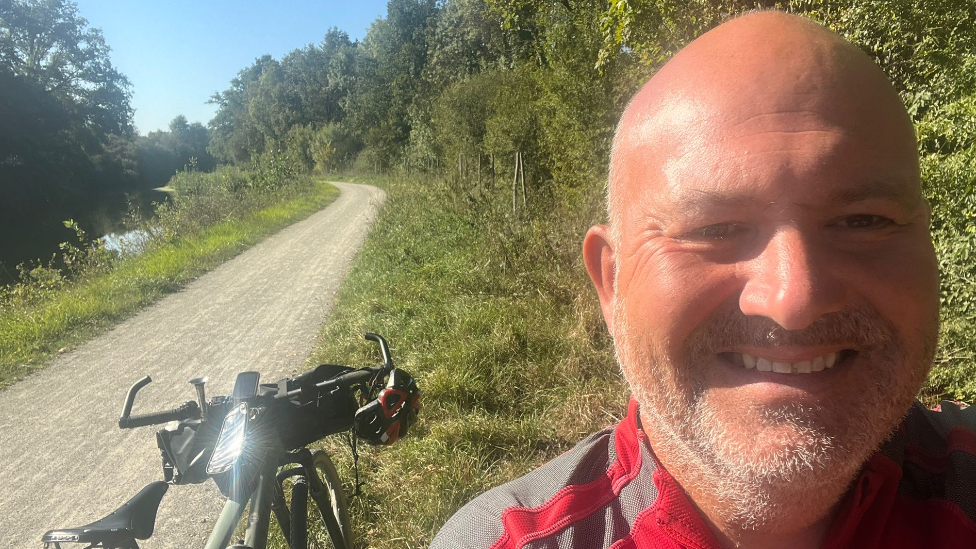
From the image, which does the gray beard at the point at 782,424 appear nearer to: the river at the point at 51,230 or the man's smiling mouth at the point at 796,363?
the man's smiling mouth at the point at 796,363

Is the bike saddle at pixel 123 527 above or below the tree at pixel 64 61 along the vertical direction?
below

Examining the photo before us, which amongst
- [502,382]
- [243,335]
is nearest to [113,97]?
[243,335]

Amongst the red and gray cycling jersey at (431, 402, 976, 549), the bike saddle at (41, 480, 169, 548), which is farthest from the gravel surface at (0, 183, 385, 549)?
the red and gray cycling jersey at (431, 402, 976, 549)

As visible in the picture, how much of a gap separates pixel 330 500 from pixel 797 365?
6.31 ft

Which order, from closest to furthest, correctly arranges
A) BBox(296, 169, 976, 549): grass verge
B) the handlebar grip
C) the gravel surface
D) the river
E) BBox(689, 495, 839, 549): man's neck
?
BBox(689, 495, 839, 549): man's neck → the handlebar grip → BBox(296, 169, 976, 549): grass verge → the gravel surface → the river

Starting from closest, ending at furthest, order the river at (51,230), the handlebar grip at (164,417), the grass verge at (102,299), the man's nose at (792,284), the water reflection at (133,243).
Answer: the man's nose at (792,284), the handlebar grip at (164,417), the grass verge at (102,299), the water reflection at (133,243), the river at (51,230)

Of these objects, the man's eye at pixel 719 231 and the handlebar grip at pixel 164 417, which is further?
the handlebar grip at pixel 164 417

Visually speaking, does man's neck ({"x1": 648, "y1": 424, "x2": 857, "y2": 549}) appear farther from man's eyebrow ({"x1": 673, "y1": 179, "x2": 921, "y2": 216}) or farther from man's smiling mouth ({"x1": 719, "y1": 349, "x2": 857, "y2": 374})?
man's eyebrow ({"x1": 673, "y1": 179, "x2": 921, "y2": 216})

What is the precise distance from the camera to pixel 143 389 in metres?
5.22

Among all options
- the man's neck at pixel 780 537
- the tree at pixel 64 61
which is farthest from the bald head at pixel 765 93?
the tree at pixel 64 61

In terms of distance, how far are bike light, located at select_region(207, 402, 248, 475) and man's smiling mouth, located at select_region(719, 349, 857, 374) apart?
114 centimetres

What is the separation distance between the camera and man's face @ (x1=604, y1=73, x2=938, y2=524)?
90cm

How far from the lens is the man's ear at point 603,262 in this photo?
1.27 metres

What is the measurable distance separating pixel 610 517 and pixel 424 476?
2.42 m
